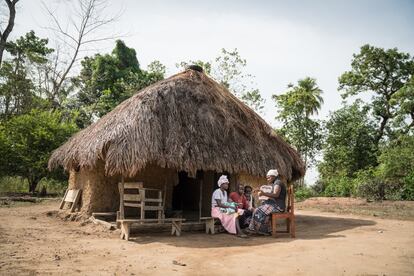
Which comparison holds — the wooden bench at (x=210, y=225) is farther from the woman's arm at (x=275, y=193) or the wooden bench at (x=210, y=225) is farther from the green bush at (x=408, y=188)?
the green bush at (x=408, y=188)

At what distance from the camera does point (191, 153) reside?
8.72 m

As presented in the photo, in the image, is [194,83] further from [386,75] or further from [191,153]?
[386,75]

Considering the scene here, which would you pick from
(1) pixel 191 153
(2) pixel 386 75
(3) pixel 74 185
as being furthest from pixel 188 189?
(2) pixel 386 75

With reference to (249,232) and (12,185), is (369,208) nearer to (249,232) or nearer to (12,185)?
(249,232)

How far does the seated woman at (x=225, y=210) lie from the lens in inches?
324

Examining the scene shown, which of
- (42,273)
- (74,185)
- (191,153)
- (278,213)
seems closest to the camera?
(42,273)

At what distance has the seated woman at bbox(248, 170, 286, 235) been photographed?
8039 mm

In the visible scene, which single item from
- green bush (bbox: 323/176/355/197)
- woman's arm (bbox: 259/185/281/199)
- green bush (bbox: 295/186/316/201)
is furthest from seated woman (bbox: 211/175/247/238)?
green bush (bbox: 295/186/316/201)

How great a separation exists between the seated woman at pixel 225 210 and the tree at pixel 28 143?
9.63 m

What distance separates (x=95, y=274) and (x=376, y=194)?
55.1ft

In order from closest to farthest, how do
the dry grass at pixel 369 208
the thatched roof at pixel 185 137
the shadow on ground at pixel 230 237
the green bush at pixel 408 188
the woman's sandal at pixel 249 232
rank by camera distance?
the shadow on ground at pixel 230 237 → the woman's sandal at pixel 249 232 → the thatched roof at pixel 185 137 → the dry grass at pixel 369 208 → the green bush at pixel 408 188

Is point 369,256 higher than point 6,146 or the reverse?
the reverse

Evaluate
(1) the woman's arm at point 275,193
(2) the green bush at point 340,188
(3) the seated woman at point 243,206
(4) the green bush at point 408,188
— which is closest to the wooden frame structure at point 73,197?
(3) the seated woman at point 243,206

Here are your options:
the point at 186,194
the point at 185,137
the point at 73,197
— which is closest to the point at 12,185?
the point at 186,194
